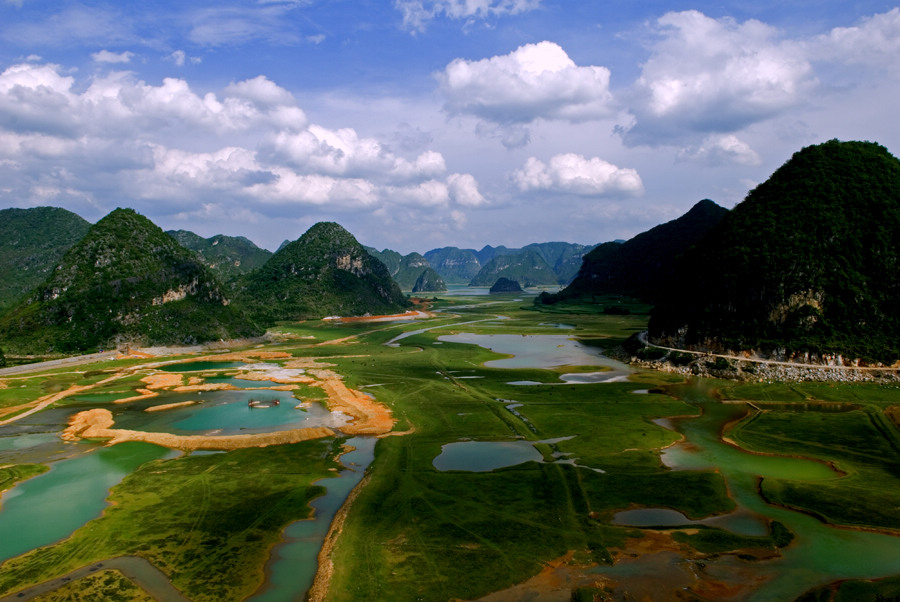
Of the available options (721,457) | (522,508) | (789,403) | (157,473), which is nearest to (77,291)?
(157,473)

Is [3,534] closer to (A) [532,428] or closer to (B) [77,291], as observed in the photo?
(A) [532,428]

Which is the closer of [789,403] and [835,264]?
[789,403]

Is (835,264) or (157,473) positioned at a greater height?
(835,264)

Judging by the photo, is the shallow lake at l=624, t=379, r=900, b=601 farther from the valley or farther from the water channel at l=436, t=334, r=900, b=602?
the valley

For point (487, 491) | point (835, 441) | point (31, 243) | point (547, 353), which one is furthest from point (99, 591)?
point (31, 243)

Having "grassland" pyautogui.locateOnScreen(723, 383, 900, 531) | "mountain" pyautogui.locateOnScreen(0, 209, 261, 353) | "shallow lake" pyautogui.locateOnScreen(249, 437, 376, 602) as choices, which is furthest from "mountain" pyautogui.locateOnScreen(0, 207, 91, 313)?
"grassland" pyautogui.locateOnScreen(723, 383, 900, 531)

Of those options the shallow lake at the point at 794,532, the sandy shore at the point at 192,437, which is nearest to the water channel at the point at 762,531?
the shallow lake at the point at 794,532
